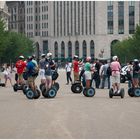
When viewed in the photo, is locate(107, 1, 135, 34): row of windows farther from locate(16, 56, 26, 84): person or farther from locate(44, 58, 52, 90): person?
locate(44, 58, 52, 90): person

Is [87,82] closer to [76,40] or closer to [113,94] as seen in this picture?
[113,94]

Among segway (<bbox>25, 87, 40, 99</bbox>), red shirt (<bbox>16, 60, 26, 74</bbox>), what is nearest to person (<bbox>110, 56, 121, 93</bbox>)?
segway (<bbox>25, 87, 40, 99</bbox>)

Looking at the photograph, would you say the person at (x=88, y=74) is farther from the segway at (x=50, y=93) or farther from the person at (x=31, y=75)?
the person at (x=31, y=75)

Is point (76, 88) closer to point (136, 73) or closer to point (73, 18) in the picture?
point (136, 73)

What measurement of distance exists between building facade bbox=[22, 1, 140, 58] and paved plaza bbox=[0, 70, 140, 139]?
471ft

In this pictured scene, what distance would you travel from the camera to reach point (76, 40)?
598ft

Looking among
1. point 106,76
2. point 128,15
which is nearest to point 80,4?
point 128,15

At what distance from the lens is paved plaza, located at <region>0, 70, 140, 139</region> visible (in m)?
12.3

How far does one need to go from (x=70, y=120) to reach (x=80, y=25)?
541 feet

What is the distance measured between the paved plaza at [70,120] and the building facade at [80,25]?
143 m

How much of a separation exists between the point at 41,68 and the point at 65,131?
1150 centimetres

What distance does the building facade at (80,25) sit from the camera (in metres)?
173

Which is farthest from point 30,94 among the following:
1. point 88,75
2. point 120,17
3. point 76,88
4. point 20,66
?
point 120,17

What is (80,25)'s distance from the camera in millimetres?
179250
